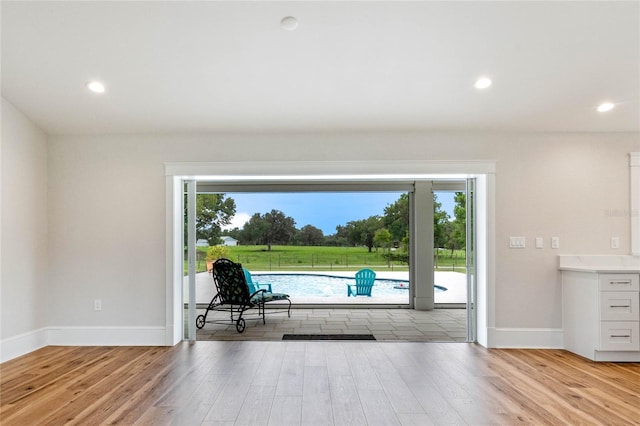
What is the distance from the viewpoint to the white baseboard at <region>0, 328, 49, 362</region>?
3.92m

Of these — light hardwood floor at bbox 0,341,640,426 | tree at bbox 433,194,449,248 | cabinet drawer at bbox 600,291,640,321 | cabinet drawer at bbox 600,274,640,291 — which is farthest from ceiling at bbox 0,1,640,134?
tree at bbox 433,194,449,248

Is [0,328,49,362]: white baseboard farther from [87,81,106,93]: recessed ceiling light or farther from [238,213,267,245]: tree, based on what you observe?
[238,213,267,245]: tree

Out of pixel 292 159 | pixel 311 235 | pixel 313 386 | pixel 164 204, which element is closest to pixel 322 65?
pixel 292 159

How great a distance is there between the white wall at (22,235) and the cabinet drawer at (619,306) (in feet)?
18.5

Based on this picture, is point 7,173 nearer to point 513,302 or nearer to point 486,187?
point 486,187

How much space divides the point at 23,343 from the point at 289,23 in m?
4.02

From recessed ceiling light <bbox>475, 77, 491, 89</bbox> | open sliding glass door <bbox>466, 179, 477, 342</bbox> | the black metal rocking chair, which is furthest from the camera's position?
the black metal rocking chair

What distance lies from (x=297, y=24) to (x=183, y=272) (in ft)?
9.77

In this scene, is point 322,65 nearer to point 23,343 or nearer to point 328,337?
point 328,337

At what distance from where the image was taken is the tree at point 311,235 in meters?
8.84

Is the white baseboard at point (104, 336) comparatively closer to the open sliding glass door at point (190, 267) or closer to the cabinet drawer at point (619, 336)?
the open sliding glass door at point (190, 267)

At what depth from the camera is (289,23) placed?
299cm

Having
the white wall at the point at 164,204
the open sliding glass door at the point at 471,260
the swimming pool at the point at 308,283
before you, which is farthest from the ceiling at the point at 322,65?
the swimming pool at the point at 308,283

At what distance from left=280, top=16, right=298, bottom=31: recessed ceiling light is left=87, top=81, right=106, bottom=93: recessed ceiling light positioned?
1875 millimetres
